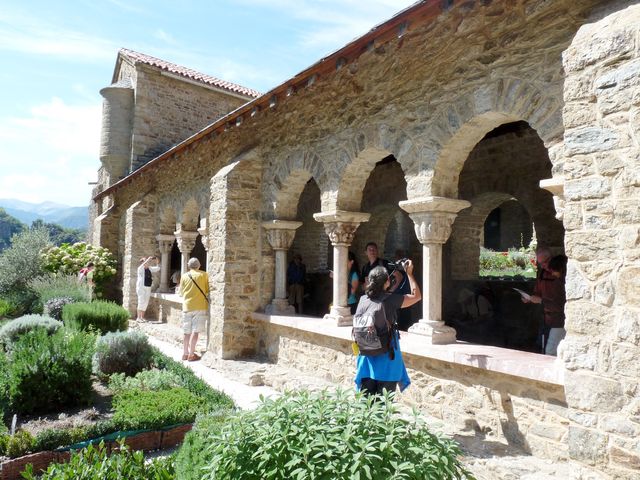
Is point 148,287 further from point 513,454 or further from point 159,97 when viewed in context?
point 513,454

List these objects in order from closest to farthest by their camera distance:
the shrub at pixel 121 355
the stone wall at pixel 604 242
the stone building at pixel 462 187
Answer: the stone wall at pixel 604 242 → the stone building at pixel 462 187 → the shrub at pixel 121 355

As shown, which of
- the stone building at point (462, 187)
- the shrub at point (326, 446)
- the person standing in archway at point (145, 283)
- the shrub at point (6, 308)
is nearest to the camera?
the shrub at point (326, 446)

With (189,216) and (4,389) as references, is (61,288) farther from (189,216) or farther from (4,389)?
(4,389)

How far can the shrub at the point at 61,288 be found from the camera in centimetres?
1049

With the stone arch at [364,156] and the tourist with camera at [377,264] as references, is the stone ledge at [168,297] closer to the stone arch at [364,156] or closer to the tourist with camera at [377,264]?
the tourist with camera at [377,264]

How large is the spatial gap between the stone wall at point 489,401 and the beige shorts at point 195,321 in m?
2.88

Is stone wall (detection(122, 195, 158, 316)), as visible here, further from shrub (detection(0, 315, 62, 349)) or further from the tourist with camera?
the tourist with camera

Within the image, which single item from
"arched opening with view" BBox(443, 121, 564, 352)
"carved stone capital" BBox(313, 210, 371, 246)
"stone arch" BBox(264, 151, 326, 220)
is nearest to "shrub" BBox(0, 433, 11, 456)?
"carved stone capital" BBox(313, 210, 371, 246)

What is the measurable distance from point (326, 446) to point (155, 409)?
9.19 feet

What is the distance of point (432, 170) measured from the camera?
447cm

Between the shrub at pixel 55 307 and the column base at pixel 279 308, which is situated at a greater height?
the column base at pixel 279 308

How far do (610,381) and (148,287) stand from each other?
9761 mm

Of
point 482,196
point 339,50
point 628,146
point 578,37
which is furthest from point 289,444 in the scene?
point 482,196

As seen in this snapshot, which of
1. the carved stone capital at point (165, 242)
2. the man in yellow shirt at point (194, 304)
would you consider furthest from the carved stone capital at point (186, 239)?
the man in yellow shirt at point (194, 304)
